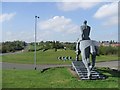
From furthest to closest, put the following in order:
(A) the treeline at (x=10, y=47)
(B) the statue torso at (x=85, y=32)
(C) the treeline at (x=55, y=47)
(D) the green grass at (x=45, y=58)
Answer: (A) the treeline at (x=10, y=47), (C) the treeline at (x=55, y=47), (D) the green grass at (x=45, y=58), (B) the statue torso at (x=85, y=32)

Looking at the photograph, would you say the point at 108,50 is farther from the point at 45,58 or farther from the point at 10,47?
the point at 10,47

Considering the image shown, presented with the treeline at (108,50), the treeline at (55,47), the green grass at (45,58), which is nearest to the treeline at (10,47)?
the treeline at (55,47)

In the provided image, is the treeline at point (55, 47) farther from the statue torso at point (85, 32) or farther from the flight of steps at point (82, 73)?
the statue torso at point (85, 32)

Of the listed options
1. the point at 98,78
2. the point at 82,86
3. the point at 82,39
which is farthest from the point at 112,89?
the point at 82,39

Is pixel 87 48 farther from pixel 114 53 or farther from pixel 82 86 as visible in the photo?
pixel 114 53

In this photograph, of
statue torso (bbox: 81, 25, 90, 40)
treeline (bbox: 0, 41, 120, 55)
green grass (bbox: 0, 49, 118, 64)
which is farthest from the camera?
treeline (bbox: 0, 41, 120, 55)

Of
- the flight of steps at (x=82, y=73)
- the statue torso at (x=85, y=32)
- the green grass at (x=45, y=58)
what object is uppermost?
the statue torso at (x=85, y=32)

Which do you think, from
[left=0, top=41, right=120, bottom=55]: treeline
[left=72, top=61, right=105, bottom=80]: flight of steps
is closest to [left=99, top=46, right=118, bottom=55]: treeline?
[left=0, top=41, right=120, bottom=55]: treeline

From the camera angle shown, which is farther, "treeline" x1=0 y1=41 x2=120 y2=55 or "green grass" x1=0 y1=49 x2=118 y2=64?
"treeline" x1=0 y1=41 x2=120 y2=55

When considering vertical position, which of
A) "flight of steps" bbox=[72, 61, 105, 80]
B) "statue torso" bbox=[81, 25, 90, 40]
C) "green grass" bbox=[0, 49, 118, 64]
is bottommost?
"green grass" bbox=[0, 49, 118, 64]

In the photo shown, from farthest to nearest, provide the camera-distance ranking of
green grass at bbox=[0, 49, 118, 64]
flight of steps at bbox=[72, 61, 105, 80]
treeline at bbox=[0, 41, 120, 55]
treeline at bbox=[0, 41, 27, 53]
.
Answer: treeline at bbox=[0, 41, 27, 53] < treeline at bbox=[0, 41, 120, 55] < green grass at bbox=[0, 49, 118, 64] < flight of steps at bbox=[72, 61, 105, 80]

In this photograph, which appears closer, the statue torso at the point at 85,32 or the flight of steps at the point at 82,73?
the flight of steps at the point at 82,73

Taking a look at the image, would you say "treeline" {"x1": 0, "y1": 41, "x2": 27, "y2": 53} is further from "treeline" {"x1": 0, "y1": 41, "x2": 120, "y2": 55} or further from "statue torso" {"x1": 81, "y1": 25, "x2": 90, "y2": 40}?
"statue torso" {"x1": 81, "y1": 25, "x2": 90, "y2": 40}

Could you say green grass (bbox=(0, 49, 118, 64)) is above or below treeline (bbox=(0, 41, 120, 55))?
below
